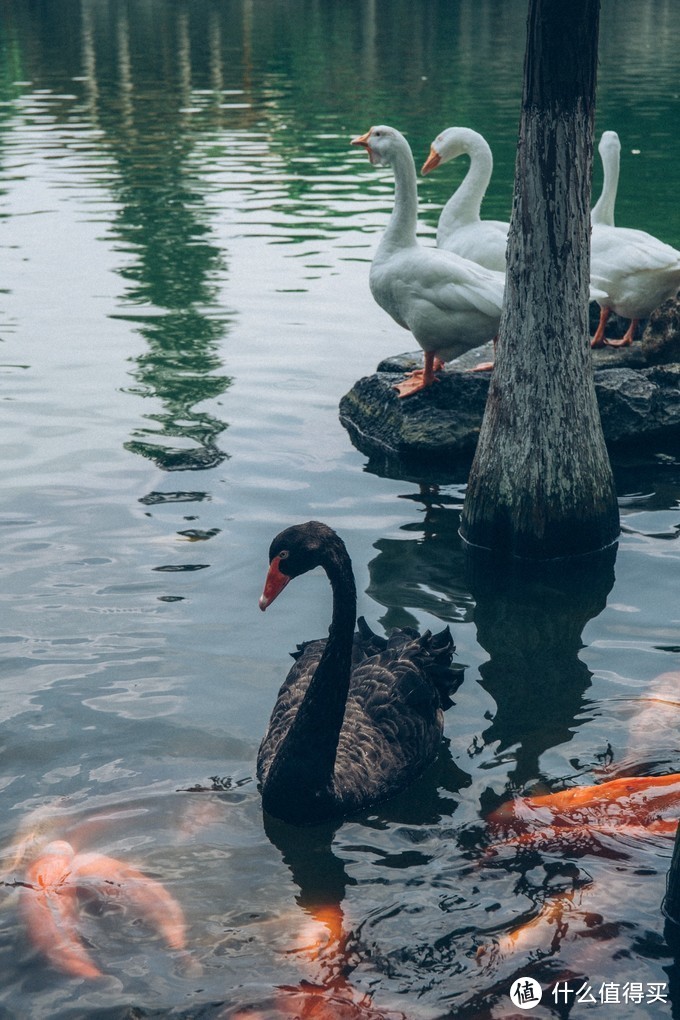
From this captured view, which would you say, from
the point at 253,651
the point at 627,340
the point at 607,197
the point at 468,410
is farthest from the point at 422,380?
the point at 253,651

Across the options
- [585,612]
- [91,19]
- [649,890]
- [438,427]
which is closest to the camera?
[649,890]

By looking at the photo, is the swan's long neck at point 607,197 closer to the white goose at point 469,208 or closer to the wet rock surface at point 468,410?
the white goose at point 469,208

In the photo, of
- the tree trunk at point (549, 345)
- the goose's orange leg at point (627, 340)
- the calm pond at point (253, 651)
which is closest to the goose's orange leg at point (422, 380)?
the calm pond at point (253, 651)

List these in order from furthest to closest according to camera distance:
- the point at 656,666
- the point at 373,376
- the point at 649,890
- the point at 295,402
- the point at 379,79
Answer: the point at 379,79 < the point at 295,402 < the point at 373,376 < the point at 656,666 < the point at 649,890

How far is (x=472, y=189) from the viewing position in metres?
10.7

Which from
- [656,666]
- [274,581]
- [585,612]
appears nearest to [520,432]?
[585,612]

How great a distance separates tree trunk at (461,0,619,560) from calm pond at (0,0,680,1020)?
0.37 meters

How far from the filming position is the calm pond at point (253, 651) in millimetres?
4586

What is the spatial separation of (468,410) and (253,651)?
3.43m

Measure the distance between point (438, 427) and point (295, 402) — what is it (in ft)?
6.01

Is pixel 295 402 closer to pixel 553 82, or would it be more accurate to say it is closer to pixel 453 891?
pixel 553 82

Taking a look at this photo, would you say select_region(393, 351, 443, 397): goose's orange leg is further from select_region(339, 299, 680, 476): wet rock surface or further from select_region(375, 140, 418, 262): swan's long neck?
select_region(375, 140, 418, 262): swan's long neck

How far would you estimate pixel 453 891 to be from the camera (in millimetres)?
4902

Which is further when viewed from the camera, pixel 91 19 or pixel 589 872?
pixel 91 19
